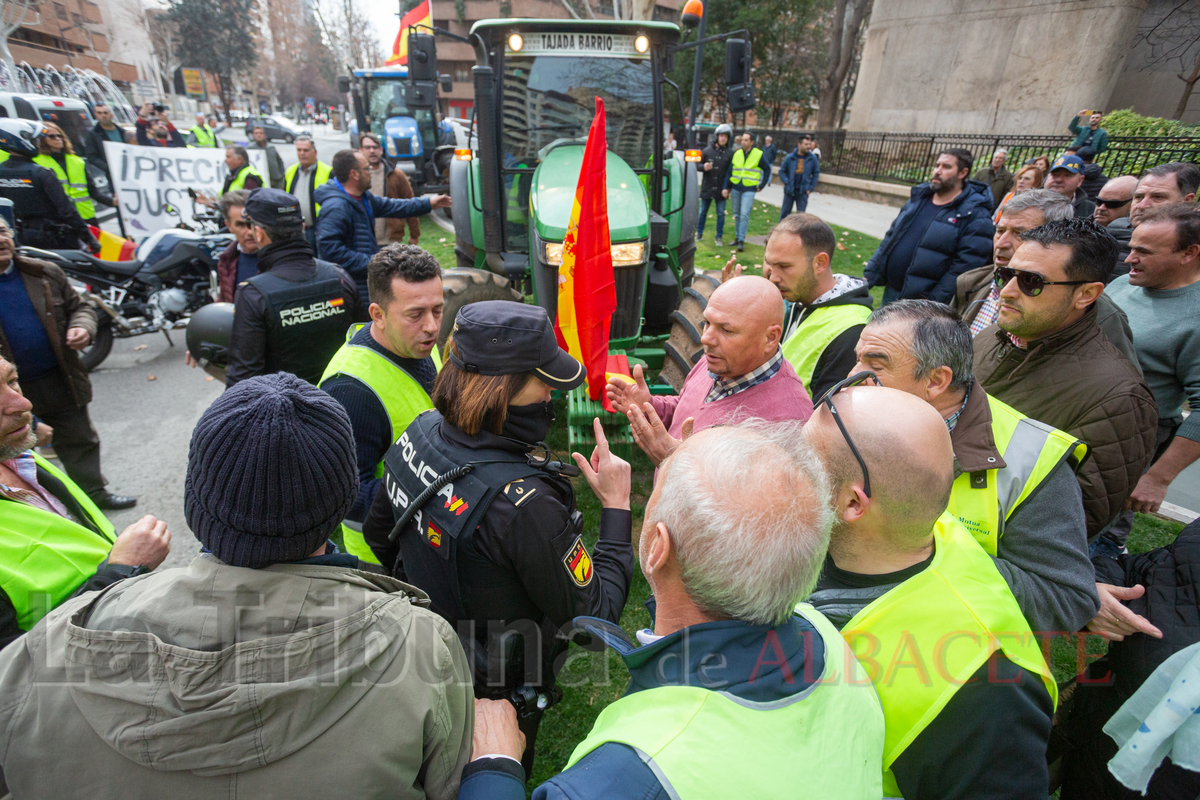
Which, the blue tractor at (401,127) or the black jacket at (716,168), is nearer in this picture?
the black jacket at (716,168)

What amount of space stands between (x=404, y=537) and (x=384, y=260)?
1.32 meters

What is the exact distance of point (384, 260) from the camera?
100.0 inches

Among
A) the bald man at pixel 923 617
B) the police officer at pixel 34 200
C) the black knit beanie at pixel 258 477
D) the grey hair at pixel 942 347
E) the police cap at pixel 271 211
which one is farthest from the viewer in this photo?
the police officer at pixel 34 200

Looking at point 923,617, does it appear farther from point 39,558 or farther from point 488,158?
point 488,158

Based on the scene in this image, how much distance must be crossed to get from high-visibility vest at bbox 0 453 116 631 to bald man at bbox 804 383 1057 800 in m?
1.92

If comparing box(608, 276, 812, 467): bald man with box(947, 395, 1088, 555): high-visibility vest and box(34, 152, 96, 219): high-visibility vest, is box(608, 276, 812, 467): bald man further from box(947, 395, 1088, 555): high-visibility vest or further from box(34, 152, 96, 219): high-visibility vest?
box(34, 152, 96, 219): high-visibility vest

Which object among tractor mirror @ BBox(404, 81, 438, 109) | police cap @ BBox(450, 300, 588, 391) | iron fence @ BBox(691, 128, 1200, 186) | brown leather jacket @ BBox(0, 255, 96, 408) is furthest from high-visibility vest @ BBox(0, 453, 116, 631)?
iron fence @ BBox(691, 128, 1200, 186)

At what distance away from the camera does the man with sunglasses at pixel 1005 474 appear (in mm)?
1587

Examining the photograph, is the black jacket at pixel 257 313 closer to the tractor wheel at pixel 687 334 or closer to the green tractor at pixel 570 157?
the green tractor at pixel 570 157

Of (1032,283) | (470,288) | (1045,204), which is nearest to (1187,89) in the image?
(1045,204)

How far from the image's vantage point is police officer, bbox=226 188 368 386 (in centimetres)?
305

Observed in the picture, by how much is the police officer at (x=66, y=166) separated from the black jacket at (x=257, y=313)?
6.20m

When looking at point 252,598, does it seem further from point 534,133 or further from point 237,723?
point 534,133

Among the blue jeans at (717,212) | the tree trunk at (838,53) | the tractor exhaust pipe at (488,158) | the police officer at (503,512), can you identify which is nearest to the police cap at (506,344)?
the police officer at (503,512)
